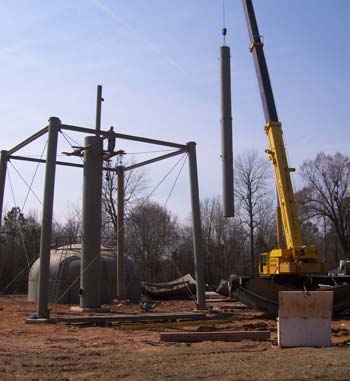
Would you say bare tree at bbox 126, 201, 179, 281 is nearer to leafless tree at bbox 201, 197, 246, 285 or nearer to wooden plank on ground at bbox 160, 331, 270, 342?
leafless tree at bbox 201, 197, 246, 285

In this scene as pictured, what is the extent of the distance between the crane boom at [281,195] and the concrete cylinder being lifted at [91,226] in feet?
22.1

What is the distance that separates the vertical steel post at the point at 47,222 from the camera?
18422 mm

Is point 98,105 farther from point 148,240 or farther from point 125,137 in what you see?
point 148,240

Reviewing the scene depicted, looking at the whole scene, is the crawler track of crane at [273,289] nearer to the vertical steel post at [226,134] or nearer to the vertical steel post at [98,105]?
the vertical steel post at [226,134]

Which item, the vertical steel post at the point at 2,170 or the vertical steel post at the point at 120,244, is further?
the vertical steel post at the point at 120,244

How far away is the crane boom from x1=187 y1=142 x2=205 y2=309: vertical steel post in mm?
2556

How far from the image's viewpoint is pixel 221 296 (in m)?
34.3

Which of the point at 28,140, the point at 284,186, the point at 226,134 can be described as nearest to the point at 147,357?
the point at 226,134

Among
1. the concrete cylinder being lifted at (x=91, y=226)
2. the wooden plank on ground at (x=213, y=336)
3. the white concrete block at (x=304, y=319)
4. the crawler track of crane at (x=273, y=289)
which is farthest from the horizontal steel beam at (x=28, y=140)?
the white concrete block at (x=304, y=319)

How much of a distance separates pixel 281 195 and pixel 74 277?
11.7 meters

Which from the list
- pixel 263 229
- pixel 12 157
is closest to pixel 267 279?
pixel 12 157

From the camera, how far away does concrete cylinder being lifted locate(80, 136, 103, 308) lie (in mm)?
21859

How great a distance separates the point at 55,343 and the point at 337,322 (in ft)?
32.4

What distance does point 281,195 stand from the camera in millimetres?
21531
